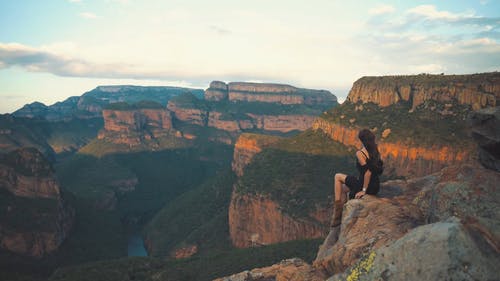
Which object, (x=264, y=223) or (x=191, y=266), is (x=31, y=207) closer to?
(x=191, y=266)

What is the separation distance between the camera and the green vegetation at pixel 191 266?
53.0 m

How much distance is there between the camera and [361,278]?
10.2 metres

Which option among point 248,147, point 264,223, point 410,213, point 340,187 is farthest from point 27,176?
point 410,213

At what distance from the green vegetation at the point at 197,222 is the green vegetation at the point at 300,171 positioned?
13816mm

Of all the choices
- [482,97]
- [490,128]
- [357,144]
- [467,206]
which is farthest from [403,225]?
[357,144]

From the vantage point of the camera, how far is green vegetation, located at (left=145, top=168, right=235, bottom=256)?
91188mm

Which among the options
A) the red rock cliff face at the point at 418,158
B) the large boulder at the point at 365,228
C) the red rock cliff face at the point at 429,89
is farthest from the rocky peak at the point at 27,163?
the large boulder at the point at 365,228

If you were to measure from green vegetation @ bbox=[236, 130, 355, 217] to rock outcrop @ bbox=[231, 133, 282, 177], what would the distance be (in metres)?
11.9

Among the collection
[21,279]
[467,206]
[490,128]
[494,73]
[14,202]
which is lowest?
[21,279]

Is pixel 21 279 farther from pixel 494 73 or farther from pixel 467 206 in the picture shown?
pixel 494 73

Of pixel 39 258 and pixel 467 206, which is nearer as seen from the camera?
pixel 467 206

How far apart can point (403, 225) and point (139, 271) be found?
5548cm

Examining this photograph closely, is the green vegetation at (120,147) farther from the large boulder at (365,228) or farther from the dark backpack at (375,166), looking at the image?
the dark backpack at (375,166)

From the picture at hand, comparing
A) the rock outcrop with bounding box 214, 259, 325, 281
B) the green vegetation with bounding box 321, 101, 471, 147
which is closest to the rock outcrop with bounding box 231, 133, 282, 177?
the green vegetation with bounding box 321, 101, 471, 147
